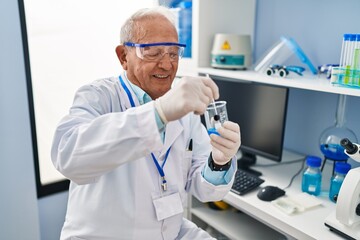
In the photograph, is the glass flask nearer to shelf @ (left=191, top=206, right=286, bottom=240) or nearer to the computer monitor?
the computer monitor

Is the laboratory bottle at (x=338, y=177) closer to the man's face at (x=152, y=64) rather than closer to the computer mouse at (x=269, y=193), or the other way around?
the computer mouse at (x=269, y=193)

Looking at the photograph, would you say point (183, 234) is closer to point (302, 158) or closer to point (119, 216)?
point (119, 216)

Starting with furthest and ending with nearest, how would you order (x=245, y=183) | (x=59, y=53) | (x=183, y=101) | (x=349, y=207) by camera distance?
(x=59, y=53)
(x=245, y=183)
(x=349, y=207)
(x=183, y=101)

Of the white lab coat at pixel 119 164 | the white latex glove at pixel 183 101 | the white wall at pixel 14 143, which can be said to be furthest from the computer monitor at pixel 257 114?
the white wall at pixel 14 143

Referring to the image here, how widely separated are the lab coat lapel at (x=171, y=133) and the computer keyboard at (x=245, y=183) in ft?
1.50

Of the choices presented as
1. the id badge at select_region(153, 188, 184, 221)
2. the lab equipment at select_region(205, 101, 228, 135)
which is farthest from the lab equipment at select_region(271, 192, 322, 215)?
the lab equipment at select_region(205, 101, 228, 135)

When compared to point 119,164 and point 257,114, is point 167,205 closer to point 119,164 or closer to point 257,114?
point 119,164

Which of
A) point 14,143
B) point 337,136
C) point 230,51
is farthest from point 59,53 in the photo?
point 337,136

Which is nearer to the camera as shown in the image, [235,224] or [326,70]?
[326,70]

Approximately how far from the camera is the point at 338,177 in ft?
4.63

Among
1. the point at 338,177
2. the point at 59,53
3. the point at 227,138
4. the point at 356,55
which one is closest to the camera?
the point at 227,138

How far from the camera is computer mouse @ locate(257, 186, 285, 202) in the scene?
145 centimetres

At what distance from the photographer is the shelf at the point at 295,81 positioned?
1.32m

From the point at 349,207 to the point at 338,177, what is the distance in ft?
0.89
